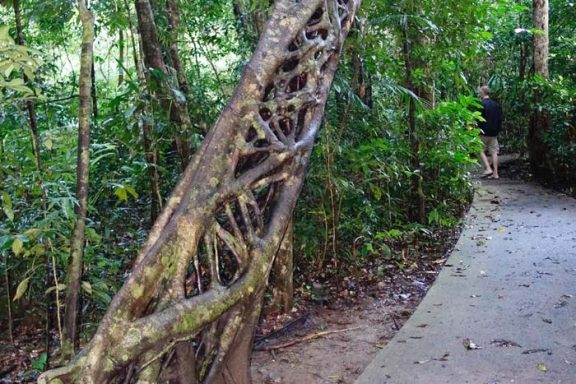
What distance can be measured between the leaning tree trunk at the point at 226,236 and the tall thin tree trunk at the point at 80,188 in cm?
49

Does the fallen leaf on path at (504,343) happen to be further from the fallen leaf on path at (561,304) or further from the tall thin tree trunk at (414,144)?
the tall thin tree trunk at (414,144)

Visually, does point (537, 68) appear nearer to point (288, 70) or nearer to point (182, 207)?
point (288, 70)

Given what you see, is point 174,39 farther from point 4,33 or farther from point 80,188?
point 4,33

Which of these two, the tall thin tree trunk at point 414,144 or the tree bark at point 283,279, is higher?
the tall thin tree trunk at point 414,144

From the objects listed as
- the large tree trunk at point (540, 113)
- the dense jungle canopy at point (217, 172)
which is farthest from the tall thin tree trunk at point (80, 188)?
the large tree trunk at point (540, 113)

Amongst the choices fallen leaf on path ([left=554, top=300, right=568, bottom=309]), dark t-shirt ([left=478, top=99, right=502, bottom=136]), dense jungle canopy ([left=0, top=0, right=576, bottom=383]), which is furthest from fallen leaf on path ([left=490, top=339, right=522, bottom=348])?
dark t-shirt ([left=478, top=99, right=502, bottom=136])

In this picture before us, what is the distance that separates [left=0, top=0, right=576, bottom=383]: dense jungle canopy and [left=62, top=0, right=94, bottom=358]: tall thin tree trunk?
10mm

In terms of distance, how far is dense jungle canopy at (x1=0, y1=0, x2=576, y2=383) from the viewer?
8.52 feet

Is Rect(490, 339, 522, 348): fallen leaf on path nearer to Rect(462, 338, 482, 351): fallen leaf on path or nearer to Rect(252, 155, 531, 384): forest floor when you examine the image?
Rect(462, 338, 482, 351): fallen leaf on path

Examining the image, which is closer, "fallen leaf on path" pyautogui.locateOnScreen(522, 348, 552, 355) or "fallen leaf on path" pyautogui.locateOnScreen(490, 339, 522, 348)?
"fallen leaf on path" pyautogui.locateOnScreen(522, 348, 552, 355)

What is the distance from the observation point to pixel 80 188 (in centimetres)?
292

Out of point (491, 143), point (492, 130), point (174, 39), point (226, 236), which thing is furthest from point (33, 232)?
point (492, 130)

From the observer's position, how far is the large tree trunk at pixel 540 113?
381 inches

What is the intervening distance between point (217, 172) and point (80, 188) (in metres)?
0.75
